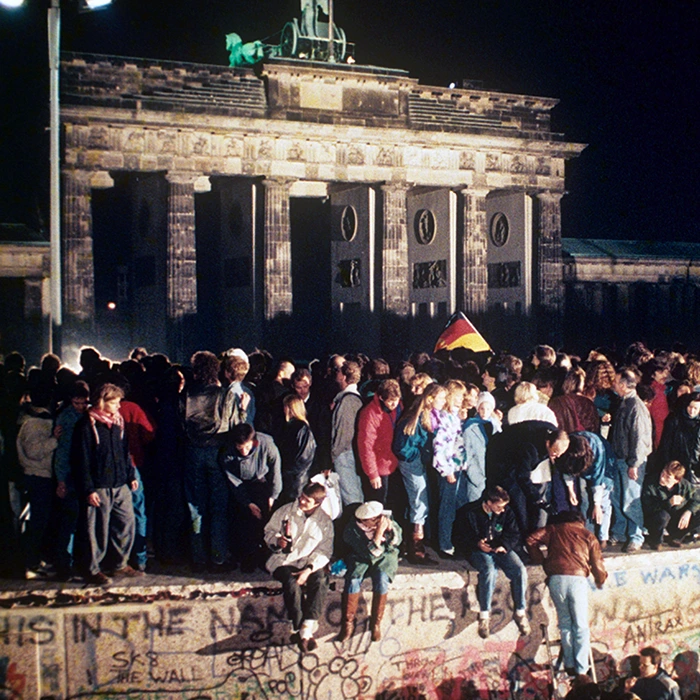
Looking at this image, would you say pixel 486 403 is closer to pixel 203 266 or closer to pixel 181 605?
pixel 181 605

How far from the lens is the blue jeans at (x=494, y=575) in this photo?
12.3 meters

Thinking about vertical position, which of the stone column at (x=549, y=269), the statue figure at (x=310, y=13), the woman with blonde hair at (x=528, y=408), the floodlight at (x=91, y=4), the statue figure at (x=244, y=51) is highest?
the statue figure at (x=310, y=13)

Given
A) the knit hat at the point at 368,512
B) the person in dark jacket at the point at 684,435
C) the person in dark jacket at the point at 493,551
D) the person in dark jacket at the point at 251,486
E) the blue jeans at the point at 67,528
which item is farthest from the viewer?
the person in dark jacket at the point at 684,435

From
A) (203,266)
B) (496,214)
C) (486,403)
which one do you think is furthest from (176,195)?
(486,403)

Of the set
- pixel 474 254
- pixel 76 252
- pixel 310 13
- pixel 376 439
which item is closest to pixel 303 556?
pixel 376 439

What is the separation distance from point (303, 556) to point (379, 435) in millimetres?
2128

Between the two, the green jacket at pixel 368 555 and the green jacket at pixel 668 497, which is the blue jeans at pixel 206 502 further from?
the green jacket at pixel 668 497

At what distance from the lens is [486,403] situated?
13.7 meters

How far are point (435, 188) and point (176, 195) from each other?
37.6ft

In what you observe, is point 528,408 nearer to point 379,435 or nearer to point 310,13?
point 379,435

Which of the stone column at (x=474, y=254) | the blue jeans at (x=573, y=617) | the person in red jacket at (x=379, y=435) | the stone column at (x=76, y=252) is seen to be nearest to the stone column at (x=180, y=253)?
the stone column at (x=76, y=252)

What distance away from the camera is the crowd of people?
39.1 ft

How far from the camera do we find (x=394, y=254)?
137 feet

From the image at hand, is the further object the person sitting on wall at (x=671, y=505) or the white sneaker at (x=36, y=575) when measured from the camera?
the person sitting on wall at (x=671, y=505)
